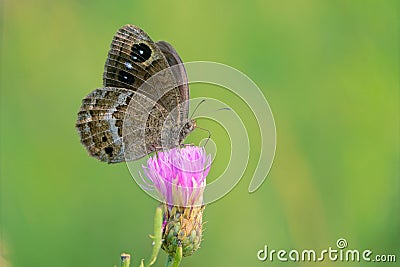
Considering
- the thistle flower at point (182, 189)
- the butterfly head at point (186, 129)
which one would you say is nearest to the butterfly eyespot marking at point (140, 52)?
the butterfly head at point (186, 129)

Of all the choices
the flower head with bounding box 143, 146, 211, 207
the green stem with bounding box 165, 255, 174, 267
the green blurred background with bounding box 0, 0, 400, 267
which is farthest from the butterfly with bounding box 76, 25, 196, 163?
the green blurred background with bounding box 0, 0, 400, 267

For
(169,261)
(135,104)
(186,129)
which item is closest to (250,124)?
(186,129)

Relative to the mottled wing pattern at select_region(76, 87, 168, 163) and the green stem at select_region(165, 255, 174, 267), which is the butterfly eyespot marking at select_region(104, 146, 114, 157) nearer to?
the mottled wing pattern at select_region(76, 87, 168, 163)

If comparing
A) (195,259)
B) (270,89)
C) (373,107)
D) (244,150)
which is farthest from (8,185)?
(373,107)

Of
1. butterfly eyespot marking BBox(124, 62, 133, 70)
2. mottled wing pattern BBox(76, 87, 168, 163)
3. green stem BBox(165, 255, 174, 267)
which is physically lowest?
green stem BBox(165, 255, 174, 267)

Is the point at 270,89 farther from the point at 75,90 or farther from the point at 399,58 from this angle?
the point at 75,90

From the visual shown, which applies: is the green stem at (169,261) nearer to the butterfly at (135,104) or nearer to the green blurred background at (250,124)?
the butterfly at (135,104)
